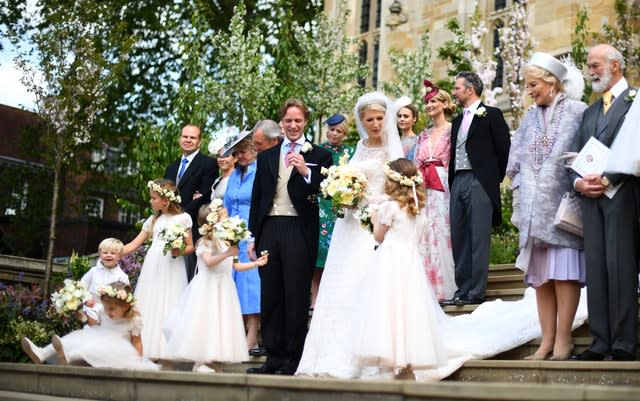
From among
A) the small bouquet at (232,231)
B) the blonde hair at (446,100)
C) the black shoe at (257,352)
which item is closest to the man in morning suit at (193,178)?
the black shoe at (257,352)

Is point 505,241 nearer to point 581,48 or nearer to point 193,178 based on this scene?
point 581,48

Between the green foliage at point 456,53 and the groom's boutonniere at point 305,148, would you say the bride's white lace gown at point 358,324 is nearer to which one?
the groom's boutonniere at point 305,148

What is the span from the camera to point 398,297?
7.49 meters

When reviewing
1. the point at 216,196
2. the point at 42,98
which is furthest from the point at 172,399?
the point at 42,98

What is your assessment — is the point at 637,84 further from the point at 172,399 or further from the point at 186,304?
the point at 172,399

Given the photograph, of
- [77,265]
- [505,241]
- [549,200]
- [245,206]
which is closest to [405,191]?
[549,200]

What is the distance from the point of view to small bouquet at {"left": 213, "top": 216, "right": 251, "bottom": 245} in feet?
30.5

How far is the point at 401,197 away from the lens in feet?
26.0

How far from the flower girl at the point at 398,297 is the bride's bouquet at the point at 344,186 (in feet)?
0.97

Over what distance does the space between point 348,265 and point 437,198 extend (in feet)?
10.6

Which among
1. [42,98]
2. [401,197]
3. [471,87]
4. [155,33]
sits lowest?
[401,197]

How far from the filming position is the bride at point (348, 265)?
26.5ft

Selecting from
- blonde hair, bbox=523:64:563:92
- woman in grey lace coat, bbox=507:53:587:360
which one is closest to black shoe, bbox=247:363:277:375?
woman in grey lace coat, bbox=507:53:587:360

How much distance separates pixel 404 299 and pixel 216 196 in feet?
14.4
